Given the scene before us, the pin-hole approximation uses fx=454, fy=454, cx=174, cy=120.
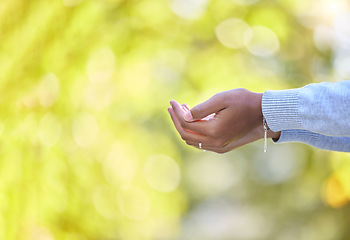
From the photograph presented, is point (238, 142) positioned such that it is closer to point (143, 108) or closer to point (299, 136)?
point (299, 136)

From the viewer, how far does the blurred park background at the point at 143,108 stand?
1.86m

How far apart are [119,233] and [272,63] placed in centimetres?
98

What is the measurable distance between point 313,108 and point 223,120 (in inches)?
6.5

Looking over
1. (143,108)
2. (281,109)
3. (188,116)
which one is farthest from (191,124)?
(143,108)

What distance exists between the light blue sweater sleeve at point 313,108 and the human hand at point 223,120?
0.11 ft

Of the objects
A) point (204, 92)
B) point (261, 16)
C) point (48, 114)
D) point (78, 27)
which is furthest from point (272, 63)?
point (48, 114)

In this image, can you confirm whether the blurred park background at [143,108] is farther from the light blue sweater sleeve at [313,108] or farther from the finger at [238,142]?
the light blue sweater sleeve at [313,108]

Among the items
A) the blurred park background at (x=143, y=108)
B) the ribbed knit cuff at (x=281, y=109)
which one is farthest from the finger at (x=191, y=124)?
the blurred park background at (x=143, y=108)

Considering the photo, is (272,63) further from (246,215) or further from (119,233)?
(119,233)

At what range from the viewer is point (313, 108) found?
0.75 m

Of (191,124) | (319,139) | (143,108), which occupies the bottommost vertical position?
(143,108)

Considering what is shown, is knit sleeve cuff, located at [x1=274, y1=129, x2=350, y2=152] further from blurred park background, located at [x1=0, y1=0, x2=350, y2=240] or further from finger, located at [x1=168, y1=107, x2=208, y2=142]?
blurred park background, located at [x1=0, y1=0, x2=350, y2=240]

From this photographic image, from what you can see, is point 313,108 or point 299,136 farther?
point 299,136

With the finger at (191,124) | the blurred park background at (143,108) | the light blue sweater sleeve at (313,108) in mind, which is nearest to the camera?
the light blue sweater sleeve at (313,108)
